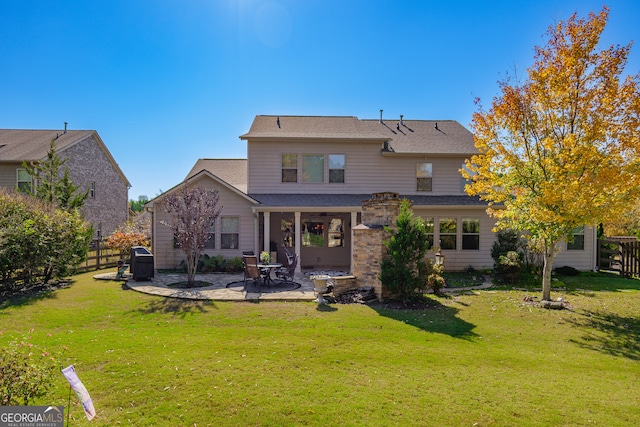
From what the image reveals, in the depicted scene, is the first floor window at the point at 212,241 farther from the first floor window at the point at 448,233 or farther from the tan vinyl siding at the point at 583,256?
the tan vinyl siding at the point at 583,256

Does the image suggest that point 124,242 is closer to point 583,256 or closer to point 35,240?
point 35,240

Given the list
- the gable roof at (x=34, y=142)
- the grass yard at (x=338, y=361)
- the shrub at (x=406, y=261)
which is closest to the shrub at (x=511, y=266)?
the grass yard at (x=338, y=361)

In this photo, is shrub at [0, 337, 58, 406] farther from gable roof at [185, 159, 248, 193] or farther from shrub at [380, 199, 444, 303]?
gable roof at [185, 159, 248, 193]

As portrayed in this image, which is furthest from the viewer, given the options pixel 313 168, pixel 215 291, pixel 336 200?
pixel 313 168

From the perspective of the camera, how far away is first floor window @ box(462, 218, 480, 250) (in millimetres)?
15844

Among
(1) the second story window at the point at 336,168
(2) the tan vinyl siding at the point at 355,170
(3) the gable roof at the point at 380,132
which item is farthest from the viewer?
(1) the second story window at the point at 336,168

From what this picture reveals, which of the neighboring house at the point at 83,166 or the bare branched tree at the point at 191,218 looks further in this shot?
the neighboring house at the point at 83,166

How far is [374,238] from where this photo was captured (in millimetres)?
9945

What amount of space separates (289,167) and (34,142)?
18.3 meters

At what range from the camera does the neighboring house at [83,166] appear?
64.5 feet

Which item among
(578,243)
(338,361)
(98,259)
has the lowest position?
(338,361)

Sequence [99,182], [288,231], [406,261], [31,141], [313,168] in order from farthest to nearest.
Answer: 1. [99,182]
2. [31,141]
3. [288,231]
4. [313,168]
5. [406,261]

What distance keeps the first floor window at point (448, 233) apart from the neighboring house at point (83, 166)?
21.8 metres

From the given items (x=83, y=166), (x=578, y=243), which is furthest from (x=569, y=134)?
(x=83, y=166)
